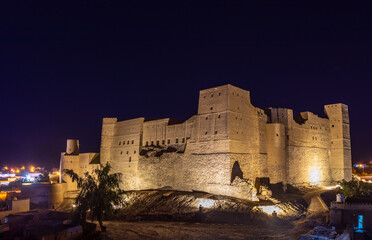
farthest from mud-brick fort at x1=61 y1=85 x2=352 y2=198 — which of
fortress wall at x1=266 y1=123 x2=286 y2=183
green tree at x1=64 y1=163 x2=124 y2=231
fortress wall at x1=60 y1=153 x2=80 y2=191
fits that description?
green tree at x1=64 y1=163 x2=124 y2=231

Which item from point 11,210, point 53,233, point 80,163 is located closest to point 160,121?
point 80,163

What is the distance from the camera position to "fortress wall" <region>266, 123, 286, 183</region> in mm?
Result: 40531

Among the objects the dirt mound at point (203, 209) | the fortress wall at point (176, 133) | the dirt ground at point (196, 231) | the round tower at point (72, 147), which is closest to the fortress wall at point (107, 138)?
the round tower at point (72, 147)

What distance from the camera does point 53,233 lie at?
2411 cm

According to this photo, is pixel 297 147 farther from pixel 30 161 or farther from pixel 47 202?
pixel 30 161

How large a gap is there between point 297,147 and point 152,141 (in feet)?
63.3

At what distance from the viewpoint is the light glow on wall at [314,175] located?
43781 mm

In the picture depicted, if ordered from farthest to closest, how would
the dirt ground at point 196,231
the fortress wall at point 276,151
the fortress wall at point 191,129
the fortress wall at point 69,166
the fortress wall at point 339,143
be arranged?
the fortress wall at point 69,166
the fortress wall at point 339,143
the fortress wall at point 191,129
the fortress wall at point 276,151
the dirt ground at point 196,231

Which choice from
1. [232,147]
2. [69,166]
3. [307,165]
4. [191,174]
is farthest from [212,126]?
[69,166]

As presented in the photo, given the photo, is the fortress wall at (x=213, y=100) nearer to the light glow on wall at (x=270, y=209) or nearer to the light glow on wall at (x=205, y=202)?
the light glow on wall at (x=205, y=202)

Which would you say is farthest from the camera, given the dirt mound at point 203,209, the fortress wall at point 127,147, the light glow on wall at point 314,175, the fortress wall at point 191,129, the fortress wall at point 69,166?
the fortress wall at point 69,166

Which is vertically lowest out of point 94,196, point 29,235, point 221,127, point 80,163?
point 29,235

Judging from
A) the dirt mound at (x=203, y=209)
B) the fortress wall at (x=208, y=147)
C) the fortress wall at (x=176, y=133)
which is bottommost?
the dirt mound at (x=203, y=209)

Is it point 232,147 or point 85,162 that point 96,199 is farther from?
point 85,162
